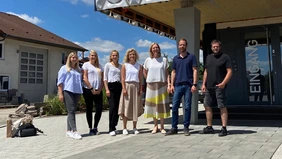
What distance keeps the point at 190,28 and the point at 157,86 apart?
1908mm

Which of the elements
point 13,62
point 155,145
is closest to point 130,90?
point 155,145

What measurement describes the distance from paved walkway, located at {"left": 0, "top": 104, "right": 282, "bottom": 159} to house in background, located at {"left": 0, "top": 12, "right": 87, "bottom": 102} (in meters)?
16.2

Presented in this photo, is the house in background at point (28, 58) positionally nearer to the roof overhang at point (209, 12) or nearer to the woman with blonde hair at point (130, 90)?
the roof overhang at point (209, 12)

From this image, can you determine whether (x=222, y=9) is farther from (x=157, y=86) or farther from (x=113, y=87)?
(x=113, y=87)

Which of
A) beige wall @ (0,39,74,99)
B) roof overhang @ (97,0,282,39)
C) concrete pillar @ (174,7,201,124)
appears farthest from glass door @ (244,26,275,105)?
beige wall @ (0,39,74,99)

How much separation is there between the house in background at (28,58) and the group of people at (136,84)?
15859 mm

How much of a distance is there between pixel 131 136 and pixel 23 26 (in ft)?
77.7

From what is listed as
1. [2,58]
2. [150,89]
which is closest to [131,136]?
[150,89]

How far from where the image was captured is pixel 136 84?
21.3 feet

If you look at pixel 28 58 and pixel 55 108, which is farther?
pixel 28 58

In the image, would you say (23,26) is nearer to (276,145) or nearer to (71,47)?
(71,47)

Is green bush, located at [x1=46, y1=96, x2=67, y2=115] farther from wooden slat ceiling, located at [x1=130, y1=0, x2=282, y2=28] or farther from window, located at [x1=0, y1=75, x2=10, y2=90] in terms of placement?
window, located at [x1=0, y1=75, x2=10, y2=90]

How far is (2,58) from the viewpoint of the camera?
21.4 m

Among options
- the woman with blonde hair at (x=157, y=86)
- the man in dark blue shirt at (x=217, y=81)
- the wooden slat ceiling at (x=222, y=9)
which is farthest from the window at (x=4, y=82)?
the man in dark blue shirt at (x=217, y=81)
